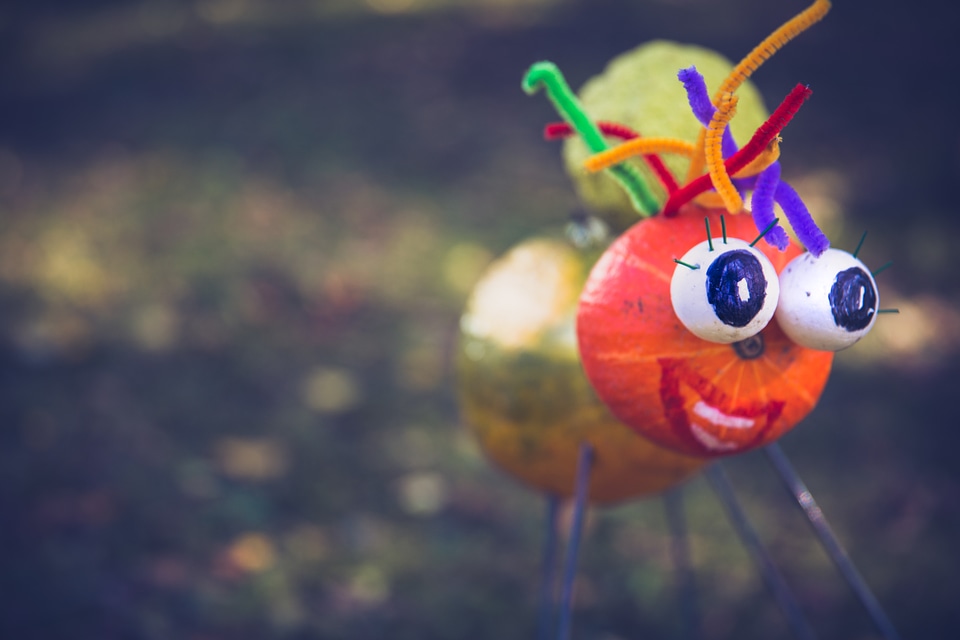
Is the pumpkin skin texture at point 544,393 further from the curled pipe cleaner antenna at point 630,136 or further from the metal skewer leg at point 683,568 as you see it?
the metal skewer leg at point 683,568

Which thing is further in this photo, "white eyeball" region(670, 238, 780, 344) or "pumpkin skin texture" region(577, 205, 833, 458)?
"pumpkin skin texture" region(577, 205, 833, 458)

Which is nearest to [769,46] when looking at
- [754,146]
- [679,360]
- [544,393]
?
[754,146]

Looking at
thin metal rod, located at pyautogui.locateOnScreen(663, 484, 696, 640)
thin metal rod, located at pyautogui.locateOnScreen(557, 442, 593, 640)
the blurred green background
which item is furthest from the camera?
the blurred green background

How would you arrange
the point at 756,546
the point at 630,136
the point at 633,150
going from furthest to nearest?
the point at 756,546, the point at 630,136, the point at 633,150

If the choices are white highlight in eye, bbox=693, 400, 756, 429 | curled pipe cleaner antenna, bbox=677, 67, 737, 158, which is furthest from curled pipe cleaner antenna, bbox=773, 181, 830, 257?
white highlight in eye, bbox=693, 400, 756, 429

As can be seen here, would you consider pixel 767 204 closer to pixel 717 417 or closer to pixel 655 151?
pixel 655 151

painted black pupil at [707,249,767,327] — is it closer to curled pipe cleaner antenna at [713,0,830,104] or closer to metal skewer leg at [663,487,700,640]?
curled pipe cleaner antenna at [713,0,830,104]

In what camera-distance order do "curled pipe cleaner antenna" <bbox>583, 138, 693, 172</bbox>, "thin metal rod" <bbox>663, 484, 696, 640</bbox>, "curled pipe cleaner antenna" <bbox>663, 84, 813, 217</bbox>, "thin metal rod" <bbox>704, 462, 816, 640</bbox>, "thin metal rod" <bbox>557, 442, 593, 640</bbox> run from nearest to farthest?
"curled pipe cleaner antenna" <bbox>663, 84, 813, 217</bbox> → "curled pipe cleaner antenna" <bbox>583, 138, 693, 172</bbox> → "thin metal rod" <bbox>557, 442, 593, 640</bbox> → "thin metal rod" <bbox>704, 462, 816, 640</bbox> → "thin metal rod" <bbox>663, 484, 696, 640</bbox>
